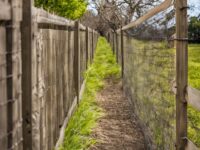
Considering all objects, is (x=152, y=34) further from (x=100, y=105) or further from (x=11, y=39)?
(x=100, y=105)

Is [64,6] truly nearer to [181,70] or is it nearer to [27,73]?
[181,70]

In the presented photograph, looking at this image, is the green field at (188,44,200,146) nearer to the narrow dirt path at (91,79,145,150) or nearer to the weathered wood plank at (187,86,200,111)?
the weathered wood plank at (187,86,200,111)

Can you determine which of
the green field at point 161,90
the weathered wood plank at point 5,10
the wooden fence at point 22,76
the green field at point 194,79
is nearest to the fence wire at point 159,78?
the green field at point 161,90

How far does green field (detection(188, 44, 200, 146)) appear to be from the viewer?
134 inches

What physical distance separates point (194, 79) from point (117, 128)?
1304mm

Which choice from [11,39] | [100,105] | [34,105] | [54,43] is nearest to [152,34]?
[54,43]

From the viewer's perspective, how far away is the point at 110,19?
3859 cm

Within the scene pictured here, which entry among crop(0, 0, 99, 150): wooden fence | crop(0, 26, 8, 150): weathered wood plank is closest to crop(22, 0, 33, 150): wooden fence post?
crop(0, 0, 99, 150): wooden fence

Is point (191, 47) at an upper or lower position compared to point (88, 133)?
upper

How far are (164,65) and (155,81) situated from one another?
55cm

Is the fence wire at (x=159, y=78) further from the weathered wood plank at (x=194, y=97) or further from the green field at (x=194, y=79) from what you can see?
the weathered wood plank at (x=194, y=97)

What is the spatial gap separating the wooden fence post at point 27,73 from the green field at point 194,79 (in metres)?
1.22

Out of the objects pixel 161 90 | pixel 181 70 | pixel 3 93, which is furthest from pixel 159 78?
pixel 3 93

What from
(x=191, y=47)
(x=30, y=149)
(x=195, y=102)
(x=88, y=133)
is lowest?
(x=88, y=133)
